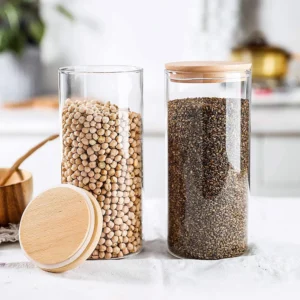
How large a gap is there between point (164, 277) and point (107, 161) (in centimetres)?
17

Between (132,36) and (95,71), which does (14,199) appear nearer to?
(95,71)

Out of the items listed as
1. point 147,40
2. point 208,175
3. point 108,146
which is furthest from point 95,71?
point 147,40

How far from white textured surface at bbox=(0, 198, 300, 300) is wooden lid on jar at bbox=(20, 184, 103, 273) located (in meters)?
0.02

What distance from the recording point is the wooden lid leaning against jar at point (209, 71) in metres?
0.80

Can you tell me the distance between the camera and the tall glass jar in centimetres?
81

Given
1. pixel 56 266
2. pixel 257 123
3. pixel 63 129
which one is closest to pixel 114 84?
pixel 63 129

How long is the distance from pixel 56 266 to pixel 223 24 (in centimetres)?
170

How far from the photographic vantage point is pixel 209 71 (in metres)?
0.80

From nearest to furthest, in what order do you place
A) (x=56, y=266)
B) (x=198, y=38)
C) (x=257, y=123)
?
1. (x=56, y=266)
2. (x=257, y=123)
3. (x=198, y=38)

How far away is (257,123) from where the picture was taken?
6.17ft

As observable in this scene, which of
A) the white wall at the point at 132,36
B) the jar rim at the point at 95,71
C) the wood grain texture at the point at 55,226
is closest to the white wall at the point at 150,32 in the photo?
the white wall at the point at 132,36

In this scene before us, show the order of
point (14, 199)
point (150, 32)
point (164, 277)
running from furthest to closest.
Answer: point (150, 32) → point (14, 199) → point (164, 277)

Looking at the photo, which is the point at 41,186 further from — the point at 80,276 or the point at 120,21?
Result: the point at 80,276

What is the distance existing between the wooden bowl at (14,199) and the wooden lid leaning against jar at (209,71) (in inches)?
10.9
